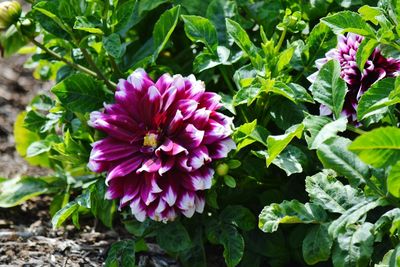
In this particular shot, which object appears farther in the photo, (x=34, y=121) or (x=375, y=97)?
(x=34, y=121)

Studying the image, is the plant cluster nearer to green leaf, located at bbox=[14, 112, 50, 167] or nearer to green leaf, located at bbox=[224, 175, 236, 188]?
green leaf, located at bbox=[224, 175, 236, 188]

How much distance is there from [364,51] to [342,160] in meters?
0.25

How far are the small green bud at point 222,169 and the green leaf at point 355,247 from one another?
313mm

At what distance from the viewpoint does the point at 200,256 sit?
1963mm

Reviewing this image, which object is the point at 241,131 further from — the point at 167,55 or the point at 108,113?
the point at 167,55

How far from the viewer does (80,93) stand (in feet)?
6.36

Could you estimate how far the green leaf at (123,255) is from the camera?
188 centimetres

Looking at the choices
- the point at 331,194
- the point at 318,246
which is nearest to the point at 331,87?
the point at 331,194

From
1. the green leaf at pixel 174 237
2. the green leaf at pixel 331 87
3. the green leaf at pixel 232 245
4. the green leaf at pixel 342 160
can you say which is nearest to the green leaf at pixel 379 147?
the green leaf at pixel 342 160

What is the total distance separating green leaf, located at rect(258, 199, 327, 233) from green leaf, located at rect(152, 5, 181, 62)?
560 millimetres

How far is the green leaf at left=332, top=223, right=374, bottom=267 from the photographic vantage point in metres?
1.52

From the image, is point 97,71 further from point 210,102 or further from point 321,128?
point 321,128

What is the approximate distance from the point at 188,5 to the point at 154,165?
630 millimetres

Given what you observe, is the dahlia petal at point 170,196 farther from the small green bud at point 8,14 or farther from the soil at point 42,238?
the small green bud at point 8,14
